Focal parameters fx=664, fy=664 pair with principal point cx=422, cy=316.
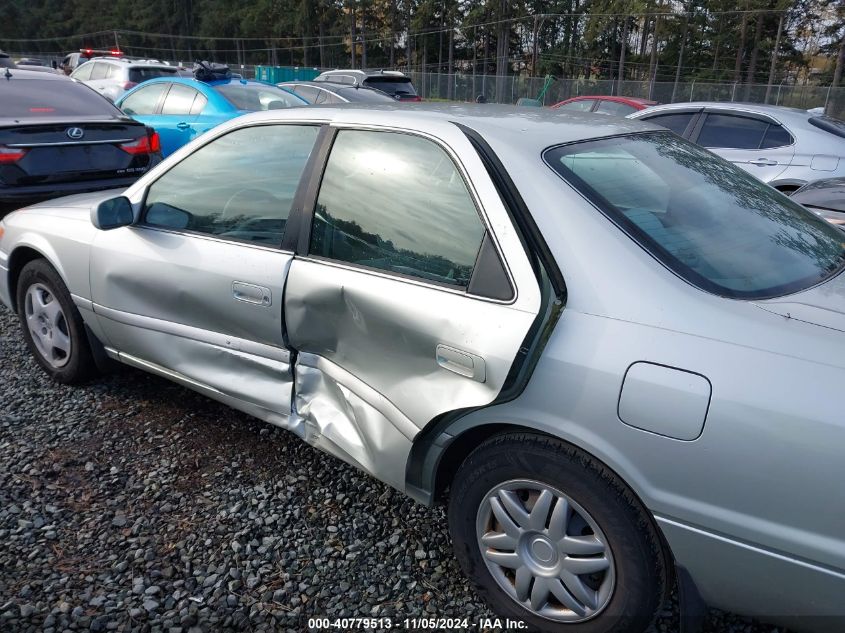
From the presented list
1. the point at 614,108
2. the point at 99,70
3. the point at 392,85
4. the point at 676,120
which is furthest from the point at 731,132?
the point at 99,70

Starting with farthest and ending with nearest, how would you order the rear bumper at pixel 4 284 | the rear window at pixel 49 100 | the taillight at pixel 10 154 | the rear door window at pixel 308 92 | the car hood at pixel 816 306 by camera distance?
the rear door window at pixel 308 92 < the rear window at pixel 49 100 < the taillight at pixel 10 154 < the rear bumper at pixel 4 284 < the car hood at pixel 816 306

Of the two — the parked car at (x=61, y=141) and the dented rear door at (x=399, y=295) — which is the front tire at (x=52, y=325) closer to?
the dented rear door at (x=399, y=295)

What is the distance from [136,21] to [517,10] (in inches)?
1710

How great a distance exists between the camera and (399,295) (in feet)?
7.14

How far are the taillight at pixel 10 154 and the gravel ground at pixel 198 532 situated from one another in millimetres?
2834

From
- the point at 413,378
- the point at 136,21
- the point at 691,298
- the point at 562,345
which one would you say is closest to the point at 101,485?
the point at 413,378

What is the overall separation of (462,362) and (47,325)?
9.08ft

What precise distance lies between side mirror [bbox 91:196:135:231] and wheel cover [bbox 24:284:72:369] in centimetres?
80

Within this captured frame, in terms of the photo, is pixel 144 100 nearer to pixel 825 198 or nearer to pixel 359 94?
pixel 359 94

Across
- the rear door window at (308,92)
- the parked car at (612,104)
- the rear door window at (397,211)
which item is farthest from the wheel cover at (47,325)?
the rear door window at (308,92)

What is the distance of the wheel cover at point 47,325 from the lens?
359 cm

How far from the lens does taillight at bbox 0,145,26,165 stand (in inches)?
210

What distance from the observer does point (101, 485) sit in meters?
2.82

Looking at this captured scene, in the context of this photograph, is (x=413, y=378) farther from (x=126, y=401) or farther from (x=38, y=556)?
(x=126, y=401)
